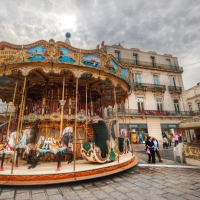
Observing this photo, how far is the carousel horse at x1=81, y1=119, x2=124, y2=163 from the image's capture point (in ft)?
17.9

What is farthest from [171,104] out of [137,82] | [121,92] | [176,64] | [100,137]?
[100,137]

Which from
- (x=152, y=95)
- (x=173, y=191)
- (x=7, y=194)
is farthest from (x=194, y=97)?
(x=7, y=194)

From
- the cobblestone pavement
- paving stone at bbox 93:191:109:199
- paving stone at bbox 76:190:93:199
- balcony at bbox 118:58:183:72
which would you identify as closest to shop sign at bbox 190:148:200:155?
the cobblestone pavement

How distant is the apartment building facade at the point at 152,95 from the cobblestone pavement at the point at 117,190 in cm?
1617

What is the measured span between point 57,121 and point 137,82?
1885 cm

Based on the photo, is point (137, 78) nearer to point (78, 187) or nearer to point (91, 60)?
point (91, 60)

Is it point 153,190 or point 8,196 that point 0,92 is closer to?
point 8,196

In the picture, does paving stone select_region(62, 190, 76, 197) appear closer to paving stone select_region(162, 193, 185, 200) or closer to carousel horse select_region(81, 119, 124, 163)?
carousel horse select_region(81, 119, 124, 163)

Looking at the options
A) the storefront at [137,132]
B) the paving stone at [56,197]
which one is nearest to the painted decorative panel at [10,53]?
the paving stone at [56,197]

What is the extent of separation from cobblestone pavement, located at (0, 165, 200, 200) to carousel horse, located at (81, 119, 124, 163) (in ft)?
3.21

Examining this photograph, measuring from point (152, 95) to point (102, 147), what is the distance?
19.1 metres

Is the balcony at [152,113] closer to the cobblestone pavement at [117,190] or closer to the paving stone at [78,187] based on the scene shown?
the cobblestone pavement at [117,190]

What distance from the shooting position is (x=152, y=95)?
908 inches

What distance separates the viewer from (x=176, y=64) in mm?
26875
